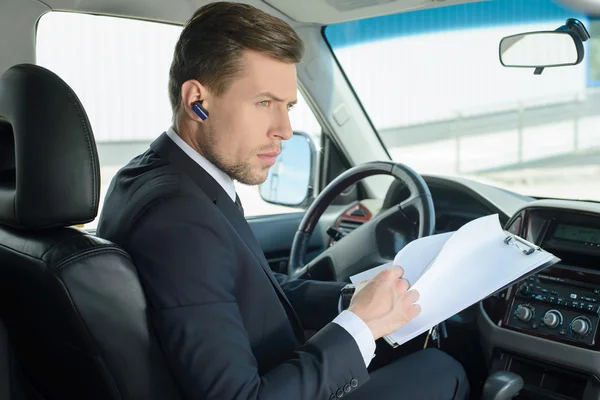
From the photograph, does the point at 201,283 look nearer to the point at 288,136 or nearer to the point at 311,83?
the point at 288,136

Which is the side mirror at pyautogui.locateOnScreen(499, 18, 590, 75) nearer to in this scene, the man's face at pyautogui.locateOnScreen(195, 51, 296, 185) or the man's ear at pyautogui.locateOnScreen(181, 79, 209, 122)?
the man's face at pyautogui.locateOnScreen(195, 51, 296, 185)

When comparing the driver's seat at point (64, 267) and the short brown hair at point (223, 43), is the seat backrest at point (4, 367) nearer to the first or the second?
the driver's seat at point (64, 267)

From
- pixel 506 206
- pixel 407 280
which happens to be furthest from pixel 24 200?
pixel 506 206

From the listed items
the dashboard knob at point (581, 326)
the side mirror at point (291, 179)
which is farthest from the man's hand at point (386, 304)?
the side mirror at point (291, 179)

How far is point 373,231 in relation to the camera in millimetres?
2553

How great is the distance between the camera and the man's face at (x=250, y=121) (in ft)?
5.16

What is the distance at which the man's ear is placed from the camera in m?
1.58

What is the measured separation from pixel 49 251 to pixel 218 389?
0.44 meters

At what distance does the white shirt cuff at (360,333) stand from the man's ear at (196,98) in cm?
58

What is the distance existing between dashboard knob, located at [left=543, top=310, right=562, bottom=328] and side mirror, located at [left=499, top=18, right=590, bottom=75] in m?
0.98

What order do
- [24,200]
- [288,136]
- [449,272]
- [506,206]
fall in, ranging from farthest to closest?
[506,206]
[288,136]
[449,272]
[24,200]

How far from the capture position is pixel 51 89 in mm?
1450

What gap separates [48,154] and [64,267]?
0.85 feet

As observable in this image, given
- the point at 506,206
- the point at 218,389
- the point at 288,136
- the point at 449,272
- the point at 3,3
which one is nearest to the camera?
the point at 218,389
